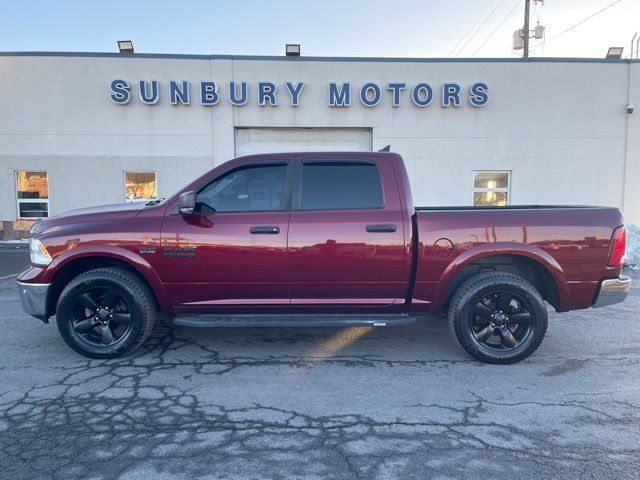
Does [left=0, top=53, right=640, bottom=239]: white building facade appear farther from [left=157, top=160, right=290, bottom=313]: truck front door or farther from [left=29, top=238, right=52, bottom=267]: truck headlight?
[left=157, top=160, right=290, bottom=313]: truck front door

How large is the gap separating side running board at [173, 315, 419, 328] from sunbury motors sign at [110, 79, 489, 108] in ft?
33.5

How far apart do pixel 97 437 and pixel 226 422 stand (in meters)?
0.83

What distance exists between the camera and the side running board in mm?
3977

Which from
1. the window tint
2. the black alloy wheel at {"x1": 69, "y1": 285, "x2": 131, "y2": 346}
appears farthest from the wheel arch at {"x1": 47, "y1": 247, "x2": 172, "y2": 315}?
the window tint

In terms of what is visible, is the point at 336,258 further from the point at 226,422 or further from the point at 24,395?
the point at 24,395

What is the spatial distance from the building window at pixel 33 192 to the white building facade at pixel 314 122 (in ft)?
0.12

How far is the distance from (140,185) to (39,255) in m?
9.78

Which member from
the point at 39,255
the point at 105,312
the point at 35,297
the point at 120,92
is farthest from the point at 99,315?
the point at 120,92

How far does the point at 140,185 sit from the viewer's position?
1331 cm

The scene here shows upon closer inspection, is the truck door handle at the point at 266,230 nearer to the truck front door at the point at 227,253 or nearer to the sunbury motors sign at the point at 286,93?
the truck front door at the point at 227,253

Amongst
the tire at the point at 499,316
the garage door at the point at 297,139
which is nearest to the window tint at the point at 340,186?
the tire at the point at 499,316

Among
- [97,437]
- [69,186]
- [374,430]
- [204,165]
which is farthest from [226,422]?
[69,186]

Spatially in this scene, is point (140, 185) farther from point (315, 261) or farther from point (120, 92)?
point (315, 261)

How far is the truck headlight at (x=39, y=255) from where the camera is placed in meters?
4.10
